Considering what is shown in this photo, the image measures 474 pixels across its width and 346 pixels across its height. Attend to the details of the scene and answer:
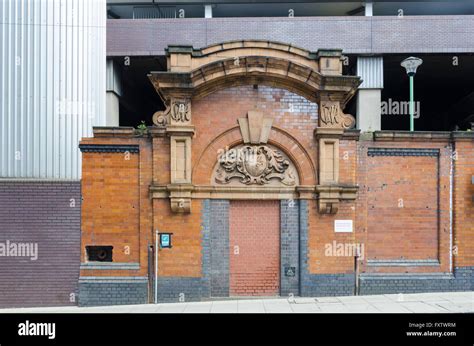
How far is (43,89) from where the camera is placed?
9992 millimetres

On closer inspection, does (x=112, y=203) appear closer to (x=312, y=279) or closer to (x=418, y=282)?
(x=312, y=279)

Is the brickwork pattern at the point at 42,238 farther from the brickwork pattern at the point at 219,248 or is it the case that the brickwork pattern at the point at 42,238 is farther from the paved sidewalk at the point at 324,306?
the brickwork pattern at the point at 219,248

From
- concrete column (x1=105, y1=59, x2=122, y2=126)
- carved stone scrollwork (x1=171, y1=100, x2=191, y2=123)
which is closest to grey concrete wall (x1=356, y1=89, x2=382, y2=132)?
carved stone scrollwork (x1=171, y1=100, x2=191, y2=123)

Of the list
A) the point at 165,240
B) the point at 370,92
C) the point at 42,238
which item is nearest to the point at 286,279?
the point at 165,240

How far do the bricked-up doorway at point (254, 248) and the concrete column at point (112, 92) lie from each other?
10359 millimetres

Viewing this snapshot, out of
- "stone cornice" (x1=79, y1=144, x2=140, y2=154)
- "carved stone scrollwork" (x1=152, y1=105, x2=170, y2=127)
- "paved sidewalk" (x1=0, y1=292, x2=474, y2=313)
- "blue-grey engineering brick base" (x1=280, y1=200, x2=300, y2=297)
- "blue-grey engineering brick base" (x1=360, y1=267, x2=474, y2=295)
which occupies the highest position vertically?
"carved stone scrollwork" (x1=152, y1=105, x2=170, y2=127)

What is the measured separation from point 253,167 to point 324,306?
3608 mm

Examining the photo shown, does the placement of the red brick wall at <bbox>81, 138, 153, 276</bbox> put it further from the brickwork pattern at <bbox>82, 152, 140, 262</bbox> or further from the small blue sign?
the small blue sign

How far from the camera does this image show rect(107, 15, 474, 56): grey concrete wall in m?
17.1

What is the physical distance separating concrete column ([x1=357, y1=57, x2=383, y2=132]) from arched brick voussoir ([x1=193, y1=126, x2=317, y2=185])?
8691 millimetres

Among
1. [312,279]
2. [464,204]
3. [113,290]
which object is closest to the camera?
[113,290]

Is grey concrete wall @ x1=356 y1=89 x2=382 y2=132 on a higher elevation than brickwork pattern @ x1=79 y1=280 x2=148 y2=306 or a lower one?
higher

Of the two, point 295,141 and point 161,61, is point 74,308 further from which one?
point 161,61

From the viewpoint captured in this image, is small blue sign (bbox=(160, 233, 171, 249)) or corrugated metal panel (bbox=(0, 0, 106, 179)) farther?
corrugated metal panel (bbox=(0, 0, 106, 179))
